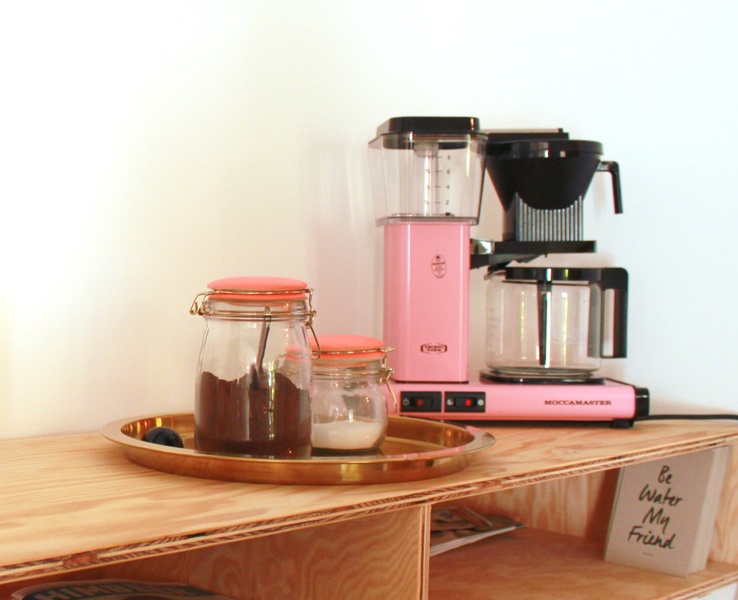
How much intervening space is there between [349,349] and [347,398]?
0.18ft

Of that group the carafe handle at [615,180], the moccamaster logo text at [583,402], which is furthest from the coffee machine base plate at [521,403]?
the carafe handle at [615,180]

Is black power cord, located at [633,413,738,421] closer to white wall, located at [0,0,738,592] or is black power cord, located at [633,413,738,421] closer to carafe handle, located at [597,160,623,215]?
white wall, located at [0,0,738,592]

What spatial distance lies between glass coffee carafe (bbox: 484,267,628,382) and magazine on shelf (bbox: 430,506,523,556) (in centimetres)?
24

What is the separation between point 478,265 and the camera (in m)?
1.35

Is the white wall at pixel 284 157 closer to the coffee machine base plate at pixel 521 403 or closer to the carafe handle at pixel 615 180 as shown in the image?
the carafe handle at pixel 615 180

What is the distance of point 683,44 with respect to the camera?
1477 millimetres

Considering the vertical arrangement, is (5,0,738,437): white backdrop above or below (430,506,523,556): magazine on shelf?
above

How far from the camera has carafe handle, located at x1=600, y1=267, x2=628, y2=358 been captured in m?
1.33

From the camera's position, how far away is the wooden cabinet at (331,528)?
0.66 meters

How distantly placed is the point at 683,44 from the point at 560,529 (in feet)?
2.75

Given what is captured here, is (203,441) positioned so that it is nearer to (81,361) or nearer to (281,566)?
(281,566)

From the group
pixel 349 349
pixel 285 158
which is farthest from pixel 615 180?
pixel 349 349

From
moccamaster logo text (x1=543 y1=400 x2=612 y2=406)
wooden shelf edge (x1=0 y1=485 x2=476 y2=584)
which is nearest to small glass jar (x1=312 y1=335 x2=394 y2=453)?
wooden shelf edge (x1=0 y1=485 x2=476 y2=584)

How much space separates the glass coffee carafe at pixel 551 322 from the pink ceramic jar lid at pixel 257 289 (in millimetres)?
537
